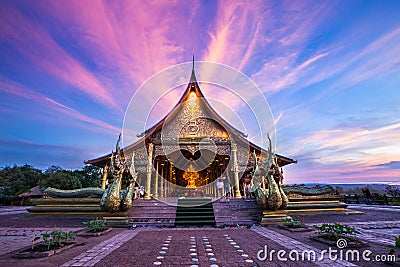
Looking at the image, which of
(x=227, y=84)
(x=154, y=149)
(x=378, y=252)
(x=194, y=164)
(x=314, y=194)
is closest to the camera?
(x=378, y=252)

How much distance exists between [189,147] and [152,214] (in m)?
5.78

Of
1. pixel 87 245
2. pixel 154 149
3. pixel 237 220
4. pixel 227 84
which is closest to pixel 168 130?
pixel 154 149

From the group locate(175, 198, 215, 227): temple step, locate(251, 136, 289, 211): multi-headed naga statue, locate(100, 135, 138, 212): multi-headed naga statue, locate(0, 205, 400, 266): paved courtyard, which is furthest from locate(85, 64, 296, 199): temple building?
locate(0, 205, 400, 266): paved courtyard

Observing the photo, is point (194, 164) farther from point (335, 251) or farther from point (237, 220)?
point (335, 251)

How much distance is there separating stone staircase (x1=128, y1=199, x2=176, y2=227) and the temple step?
10.5 inches

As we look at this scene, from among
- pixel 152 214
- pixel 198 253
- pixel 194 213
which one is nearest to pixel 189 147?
pixel 194 213

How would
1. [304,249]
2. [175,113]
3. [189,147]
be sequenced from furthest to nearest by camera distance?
[175,113]
[189,147]
[304,249]

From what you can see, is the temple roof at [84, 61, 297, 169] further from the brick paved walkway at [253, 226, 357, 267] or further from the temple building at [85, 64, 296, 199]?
the brick paved walkway at [253, 226, 357, 267]

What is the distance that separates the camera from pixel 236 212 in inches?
328

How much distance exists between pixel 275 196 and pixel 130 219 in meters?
5.07

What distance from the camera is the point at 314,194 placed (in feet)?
33.0

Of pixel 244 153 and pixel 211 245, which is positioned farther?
pixel 244 153

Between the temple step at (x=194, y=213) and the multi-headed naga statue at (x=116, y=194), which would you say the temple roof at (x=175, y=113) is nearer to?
the temple step at (x=194, y=213)

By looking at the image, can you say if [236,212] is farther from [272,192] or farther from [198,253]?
[198,253]
